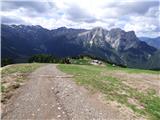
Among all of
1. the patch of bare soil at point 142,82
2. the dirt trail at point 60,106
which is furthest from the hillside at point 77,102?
the patch of bare soil at point 142,82

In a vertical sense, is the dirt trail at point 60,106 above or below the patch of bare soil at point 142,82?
below

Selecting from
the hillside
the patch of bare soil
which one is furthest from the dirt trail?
the patch of bare soil

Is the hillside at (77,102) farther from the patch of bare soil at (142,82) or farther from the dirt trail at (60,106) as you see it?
the patch of bare soil at (142,82)

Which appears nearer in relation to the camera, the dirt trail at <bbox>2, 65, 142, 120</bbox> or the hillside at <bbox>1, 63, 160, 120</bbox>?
the dirt trail at <bbox>2, 65, 142, 120</bbox>

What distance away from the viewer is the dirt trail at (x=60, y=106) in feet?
66.3

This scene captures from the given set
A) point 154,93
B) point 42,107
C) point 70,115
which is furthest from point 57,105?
point 154,93

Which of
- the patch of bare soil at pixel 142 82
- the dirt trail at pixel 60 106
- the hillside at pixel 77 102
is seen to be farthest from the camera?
the patch of bare soil at pixel 142 82

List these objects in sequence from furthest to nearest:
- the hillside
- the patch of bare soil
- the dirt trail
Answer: the patch of bare soil
the hillside
the dirt trail

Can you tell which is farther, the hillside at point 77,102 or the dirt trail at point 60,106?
the hillside at point 77,102

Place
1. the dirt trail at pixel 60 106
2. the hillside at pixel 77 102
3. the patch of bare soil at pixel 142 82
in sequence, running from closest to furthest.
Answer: the dirt trail at pixel 60 106
the hillside at pixel 77 102
the patch of bare soil at pixel 142 82

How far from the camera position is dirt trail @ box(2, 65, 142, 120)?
20212 millimetres

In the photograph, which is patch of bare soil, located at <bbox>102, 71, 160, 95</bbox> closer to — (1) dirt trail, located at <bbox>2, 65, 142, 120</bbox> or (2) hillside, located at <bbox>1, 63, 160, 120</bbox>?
(2) hillside, located at <bbox>1, 63, 160, 120</bbox>

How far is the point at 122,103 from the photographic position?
80.6 ft

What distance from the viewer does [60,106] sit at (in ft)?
73.7
